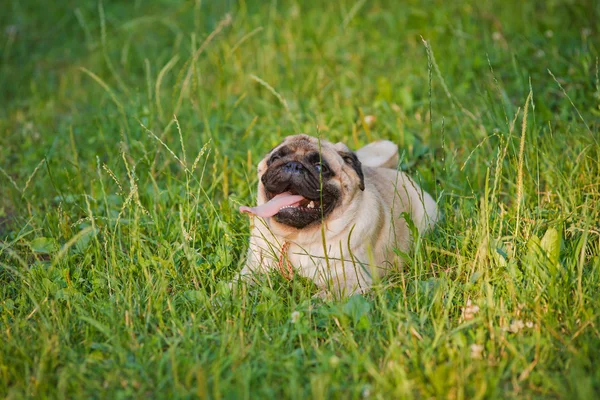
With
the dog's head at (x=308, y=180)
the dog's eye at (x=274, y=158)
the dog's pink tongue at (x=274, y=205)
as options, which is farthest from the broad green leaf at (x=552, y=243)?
the dog's eye at (x=274, y=158)

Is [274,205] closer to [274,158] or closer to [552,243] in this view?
[274,158]

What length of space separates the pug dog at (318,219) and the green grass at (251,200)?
16 cm

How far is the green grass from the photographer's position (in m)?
2.94

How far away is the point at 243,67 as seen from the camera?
6.76 m

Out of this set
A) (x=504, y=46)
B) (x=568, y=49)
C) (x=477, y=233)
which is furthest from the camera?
(x=504, y=46)

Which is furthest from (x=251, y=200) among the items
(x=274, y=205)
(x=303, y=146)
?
(x=274, y=205)

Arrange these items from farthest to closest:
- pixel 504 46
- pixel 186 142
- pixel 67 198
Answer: pixel 504 46
pixel 186 142
pixel 67 198

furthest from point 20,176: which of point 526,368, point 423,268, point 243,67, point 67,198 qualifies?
point 526,368

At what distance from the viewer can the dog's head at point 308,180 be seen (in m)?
3.86

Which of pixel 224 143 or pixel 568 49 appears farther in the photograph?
pixel 568 49

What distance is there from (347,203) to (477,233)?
840 mm

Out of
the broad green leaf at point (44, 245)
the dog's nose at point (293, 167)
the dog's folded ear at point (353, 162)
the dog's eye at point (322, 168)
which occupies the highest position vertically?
the dog's nose at point (293, 167)

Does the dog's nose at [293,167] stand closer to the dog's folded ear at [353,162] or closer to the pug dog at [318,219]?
the pug dog at [318,219]

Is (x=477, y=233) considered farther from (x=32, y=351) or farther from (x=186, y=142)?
(x=186, y=142)
